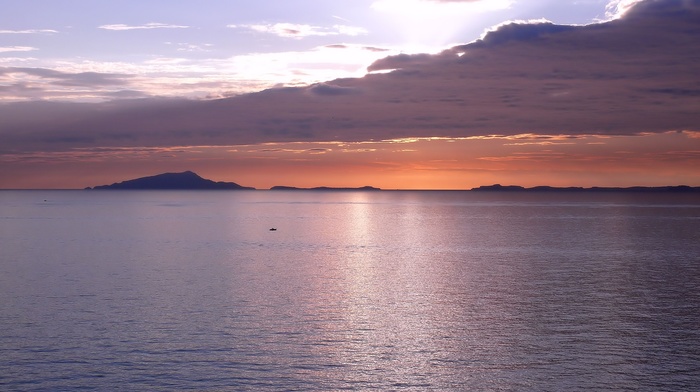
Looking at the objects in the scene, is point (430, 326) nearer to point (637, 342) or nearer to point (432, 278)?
point (637, 342)

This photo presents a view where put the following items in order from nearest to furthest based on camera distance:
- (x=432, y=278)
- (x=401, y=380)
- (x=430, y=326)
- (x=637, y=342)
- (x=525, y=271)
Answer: (x=401, y=380) → (x=637, y=342) → (x=430, y=326) → (x=432, y=278) → (x=525, y=271)

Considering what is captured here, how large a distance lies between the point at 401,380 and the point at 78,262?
44717mm

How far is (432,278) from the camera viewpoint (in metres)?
53.2

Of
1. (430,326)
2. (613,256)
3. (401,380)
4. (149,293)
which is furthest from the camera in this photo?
(613,256)

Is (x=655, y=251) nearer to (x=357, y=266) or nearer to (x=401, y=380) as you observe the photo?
(x=357, y=266)

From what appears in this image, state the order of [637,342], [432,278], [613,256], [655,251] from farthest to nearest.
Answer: [655,251], [613,256], [432,278], [637,342]

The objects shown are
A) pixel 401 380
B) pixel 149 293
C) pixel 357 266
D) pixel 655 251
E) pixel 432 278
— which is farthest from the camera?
pixel 655 251

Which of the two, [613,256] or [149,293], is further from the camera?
[613,256]

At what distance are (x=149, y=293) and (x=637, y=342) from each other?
2821 cm

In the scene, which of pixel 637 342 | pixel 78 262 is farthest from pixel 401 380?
pixel 78 262

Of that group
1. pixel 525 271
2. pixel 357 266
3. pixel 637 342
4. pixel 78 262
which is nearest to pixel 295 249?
pixel 357 266

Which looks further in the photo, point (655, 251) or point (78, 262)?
point (655, 251)

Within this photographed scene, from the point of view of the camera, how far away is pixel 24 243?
272ft

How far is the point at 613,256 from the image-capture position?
69438 mm
